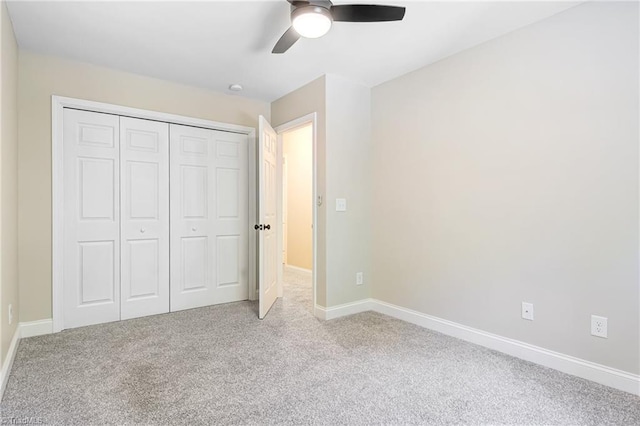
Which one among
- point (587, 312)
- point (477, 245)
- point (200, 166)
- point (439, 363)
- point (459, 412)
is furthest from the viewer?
point (200, 166)

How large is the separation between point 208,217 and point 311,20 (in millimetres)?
2458

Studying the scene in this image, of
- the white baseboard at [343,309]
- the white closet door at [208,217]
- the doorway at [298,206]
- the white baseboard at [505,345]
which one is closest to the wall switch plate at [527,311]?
the white baseboard at [505,345]

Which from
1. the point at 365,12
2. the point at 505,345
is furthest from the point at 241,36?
the point at 505,345

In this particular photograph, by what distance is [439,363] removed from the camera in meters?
2.37

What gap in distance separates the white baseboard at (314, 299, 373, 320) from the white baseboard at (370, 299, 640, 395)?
35 cm

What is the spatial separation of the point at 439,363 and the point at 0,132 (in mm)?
3096

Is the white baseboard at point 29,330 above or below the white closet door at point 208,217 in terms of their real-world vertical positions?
below

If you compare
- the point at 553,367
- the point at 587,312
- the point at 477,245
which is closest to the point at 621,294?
the point at 587,312

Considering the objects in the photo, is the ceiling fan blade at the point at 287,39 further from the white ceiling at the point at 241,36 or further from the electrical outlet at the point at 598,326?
the electrical outlet at the point at 598,326

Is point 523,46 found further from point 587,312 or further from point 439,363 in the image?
point 439,363

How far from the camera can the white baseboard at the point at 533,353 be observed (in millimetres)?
2025

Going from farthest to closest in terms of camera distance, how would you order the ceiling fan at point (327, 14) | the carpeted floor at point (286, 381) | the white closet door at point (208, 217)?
the white closet door at point (208, 217)
the ceiling fan at point (327, 14)
the carpeted floor at point (286, 381)

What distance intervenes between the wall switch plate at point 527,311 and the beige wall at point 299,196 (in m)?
3.29

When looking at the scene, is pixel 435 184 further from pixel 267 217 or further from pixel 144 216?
pixel 144 216
